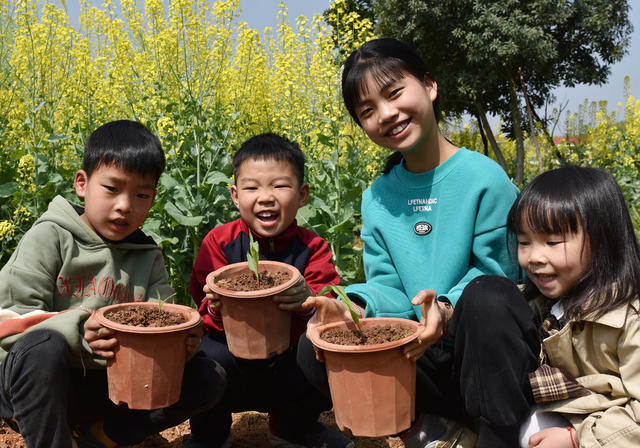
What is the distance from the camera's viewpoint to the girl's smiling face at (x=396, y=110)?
201cm

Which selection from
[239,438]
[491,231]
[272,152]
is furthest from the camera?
[239,438]

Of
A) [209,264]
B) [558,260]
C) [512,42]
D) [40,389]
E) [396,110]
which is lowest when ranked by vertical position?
[40,389]

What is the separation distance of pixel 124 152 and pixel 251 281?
2.26ft

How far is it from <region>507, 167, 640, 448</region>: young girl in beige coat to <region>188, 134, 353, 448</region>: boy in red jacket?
85 cm

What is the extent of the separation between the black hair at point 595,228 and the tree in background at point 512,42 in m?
14.3

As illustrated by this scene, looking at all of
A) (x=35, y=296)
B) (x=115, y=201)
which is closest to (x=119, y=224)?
(x=115, y=201)

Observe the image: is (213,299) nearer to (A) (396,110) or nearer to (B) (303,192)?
(B) (303,192)

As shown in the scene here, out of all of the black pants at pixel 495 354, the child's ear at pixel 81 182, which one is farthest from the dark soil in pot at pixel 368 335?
the child's ear at pixel 81 182

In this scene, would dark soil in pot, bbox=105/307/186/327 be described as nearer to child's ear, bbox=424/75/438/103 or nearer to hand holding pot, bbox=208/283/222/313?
hand holding pot, bbox=208/283/222/313

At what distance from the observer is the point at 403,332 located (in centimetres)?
160

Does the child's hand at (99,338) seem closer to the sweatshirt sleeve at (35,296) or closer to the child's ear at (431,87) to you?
the sweatshirt sleeve at (35,296)

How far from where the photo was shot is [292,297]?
6.06 feet

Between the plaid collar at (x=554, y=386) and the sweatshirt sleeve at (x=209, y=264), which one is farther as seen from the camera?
the sweatshirt sleeve at (x=209, y=264)

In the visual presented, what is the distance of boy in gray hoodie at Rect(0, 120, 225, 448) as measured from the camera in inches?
64.9
